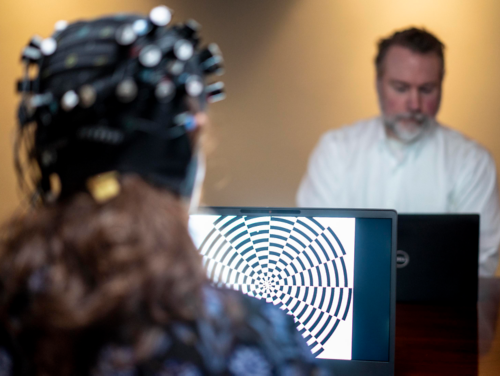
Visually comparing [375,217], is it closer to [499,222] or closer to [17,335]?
[17,335]

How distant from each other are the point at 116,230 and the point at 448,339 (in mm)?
867

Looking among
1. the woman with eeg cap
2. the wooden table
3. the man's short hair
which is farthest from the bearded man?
the woman with eeg cap

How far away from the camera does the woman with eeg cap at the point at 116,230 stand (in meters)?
0.40

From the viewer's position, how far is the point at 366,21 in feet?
8.04

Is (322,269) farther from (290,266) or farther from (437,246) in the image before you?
(437,246)

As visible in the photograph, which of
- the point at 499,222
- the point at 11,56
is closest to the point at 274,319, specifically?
the point at 499,222

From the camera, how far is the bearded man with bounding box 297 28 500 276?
232 centimetres

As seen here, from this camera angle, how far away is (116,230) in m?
0.39

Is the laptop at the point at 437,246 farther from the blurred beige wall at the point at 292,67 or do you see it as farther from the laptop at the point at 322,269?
the blurred beige wall at the point at 292,67

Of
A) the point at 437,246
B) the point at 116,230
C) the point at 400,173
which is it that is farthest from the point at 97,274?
the point at 400,173

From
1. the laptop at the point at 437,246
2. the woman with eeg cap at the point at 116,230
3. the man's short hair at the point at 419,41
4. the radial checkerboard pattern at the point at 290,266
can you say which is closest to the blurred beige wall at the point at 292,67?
the man's short hair at the point at 419,41

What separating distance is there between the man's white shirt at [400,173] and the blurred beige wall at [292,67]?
76mm

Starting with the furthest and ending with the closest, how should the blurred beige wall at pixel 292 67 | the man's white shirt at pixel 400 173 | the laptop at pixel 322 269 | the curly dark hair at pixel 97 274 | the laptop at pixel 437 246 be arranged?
the blurred beige wall at pixel 292 67 → the man's white shirt at pixel 400 173 → the laptop at pixel 437 246 → the laptop at pixel 322 269 → the curly dark hair at pixel 97 274

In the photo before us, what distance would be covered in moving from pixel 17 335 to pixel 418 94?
7.65ft
